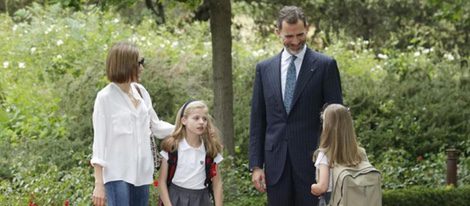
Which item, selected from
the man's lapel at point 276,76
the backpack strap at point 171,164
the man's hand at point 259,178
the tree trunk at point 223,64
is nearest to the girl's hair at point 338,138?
the man's lapel at point 276,76

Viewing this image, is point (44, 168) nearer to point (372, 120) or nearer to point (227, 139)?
point (227, 139)

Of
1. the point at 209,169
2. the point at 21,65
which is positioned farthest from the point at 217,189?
the point at 21,65

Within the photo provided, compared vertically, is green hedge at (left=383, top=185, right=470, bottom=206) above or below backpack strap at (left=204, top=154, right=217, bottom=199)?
below

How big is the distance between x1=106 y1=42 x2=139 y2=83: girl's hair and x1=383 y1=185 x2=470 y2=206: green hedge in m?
3.77

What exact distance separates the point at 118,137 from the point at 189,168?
67 centimetres

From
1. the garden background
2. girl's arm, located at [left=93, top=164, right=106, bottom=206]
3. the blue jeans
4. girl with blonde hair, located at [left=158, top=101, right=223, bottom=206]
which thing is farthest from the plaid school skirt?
the garden background

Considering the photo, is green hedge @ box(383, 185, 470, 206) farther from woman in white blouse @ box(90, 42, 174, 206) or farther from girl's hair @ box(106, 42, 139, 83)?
girl's hair @ box(106, 42, 139, 83)

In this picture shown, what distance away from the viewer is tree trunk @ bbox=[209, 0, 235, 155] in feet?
31.4

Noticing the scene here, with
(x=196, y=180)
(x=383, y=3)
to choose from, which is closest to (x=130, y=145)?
(x=196, y=180)

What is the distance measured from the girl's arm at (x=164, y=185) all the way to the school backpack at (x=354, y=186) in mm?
1041

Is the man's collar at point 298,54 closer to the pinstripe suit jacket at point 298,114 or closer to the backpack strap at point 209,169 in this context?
the pinstripe suit jacket at point 298,114

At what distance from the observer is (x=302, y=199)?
5938mm

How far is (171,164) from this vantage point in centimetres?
609

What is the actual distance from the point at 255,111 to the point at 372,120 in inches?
265
